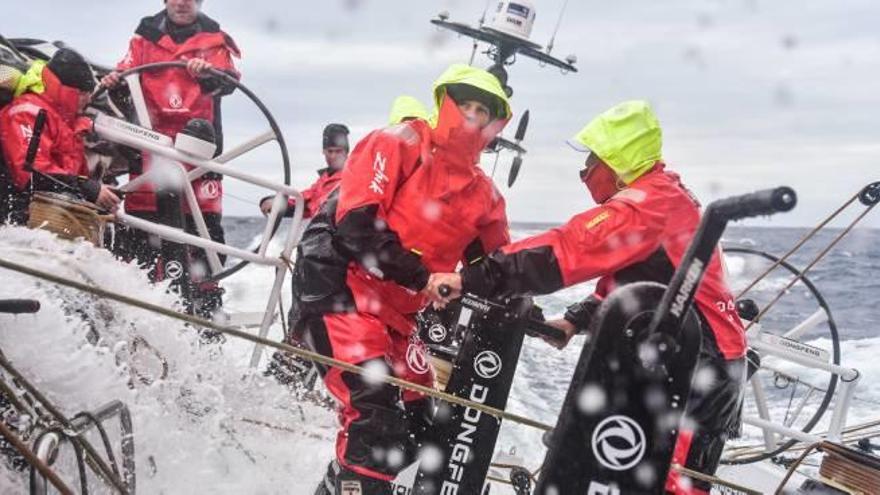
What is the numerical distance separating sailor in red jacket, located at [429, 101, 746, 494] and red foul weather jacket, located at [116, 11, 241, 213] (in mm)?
2741

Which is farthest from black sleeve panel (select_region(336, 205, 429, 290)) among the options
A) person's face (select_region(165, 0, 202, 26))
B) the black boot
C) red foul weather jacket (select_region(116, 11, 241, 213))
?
person's face (select_region(165, 0, 202, 26))

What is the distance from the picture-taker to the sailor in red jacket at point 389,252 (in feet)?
10.5

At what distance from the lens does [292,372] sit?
5445 millimetres

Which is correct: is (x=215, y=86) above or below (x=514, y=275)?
above

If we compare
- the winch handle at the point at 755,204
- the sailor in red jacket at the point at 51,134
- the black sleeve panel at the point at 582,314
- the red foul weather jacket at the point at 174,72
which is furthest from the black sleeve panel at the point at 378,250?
the red foul weather jacket at the point at 174,72

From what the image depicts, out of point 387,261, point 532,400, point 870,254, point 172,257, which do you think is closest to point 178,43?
point 172,257

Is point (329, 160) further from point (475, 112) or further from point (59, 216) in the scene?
point (475, 112)

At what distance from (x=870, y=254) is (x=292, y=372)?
34915 millimetres

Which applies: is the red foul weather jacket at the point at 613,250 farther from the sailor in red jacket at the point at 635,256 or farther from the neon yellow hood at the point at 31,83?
the neon yellow hood at the point at 31,83

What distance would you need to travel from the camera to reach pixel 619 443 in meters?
2.15

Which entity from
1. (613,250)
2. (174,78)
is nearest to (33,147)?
(174,78)

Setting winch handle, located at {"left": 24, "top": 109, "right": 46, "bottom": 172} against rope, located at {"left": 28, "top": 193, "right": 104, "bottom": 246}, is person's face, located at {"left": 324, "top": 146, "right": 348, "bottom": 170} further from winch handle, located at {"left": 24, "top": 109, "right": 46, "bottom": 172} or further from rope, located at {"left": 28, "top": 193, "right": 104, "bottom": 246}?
rope, located at {"left": 28, "top": 193, "right": 104, "bottom": 246}

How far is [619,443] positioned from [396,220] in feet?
4.96

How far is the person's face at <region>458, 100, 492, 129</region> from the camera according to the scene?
3.44 meters
